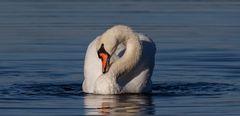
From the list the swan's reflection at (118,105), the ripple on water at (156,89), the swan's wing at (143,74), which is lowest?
the swan's reflection at (118,105)

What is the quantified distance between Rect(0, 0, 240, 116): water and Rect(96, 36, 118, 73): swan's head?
0.50m

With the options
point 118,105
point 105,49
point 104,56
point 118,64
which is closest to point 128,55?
point 118,64

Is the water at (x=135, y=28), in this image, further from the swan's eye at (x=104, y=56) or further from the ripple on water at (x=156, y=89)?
the swan's eye at (x=104, y=56)

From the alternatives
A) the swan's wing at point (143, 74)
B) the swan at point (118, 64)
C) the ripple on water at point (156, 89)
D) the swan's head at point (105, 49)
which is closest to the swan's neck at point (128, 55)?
the swan at point (118, 64)

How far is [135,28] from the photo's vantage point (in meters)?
24.3

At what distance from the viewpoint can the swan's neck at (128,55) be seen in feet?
53.8

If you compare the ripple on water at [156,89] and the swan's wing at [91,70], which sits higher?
the swan's wing at [91,70]

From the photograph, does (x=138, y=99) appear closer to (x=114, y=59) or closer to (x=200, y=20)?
(x=114, y=59)

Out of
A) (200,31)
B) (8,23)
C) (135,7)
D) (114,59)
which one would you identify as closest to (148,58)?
(114,59)

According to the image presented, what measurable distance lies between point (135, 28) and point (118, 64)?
7950 mm

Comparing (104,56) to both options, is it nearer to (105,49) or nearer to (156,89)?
(105,49)

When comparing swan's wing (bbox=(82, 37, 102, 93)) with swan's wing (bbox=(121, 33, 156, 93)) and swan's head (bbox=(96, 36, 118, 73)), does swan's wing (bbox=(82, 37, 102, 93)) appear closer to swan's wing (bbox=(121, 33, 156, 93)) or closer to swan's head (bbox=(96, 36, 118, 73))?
swan's head (bbox=(96, 36, 118, 73))

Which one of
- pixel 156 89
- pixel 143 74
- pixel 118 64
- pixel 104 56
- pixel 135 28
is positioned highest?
pixel 135 28

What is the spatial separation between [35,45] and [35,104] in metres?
7.32
